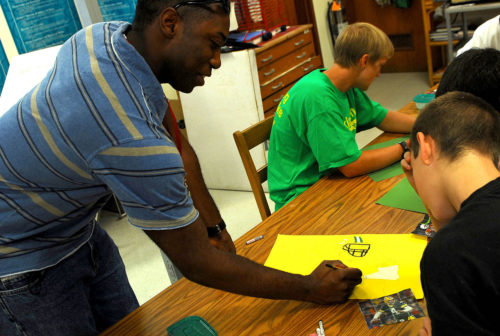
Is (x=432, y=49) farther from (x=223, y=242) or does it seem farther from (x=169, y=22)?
(x=169, y=22)

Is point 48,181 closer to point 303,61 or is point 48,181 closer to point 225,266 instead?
point 225,266

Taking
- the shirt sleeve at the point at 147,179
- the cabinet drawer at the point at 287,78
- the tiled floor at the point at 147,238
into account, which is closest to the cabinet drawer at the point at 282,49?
the cabinet drawer at the point at 287,78

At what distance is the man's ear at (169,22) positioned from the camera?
0.94 metres

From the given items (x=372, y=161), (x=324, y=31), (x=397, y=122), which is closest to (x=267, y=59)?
(x=397, y=122)

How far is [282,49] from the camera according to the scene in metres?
3.64

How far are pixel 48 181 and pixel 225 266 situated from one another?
39 cm

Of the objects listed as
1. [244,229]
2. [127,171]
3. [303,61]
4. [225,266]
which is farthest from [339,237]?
[303,61]

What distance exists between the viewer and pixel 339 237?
1396 mm

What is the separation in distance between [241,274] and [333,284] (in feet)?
0.71

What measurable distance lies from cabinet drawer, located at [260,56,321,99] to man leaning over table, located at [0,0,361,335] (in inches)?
95.3

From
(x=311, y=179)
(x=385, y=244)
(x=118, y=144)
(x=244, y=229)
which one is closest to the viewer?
(x=118, y=144)

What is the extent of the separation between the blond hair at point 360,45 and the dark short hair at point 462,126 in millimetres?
900

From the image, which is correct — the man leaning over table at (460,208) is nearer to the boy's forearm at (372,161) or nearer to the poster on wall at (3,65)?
the boy's forearm at (372,161)

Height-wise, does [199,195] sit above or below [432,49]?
above
